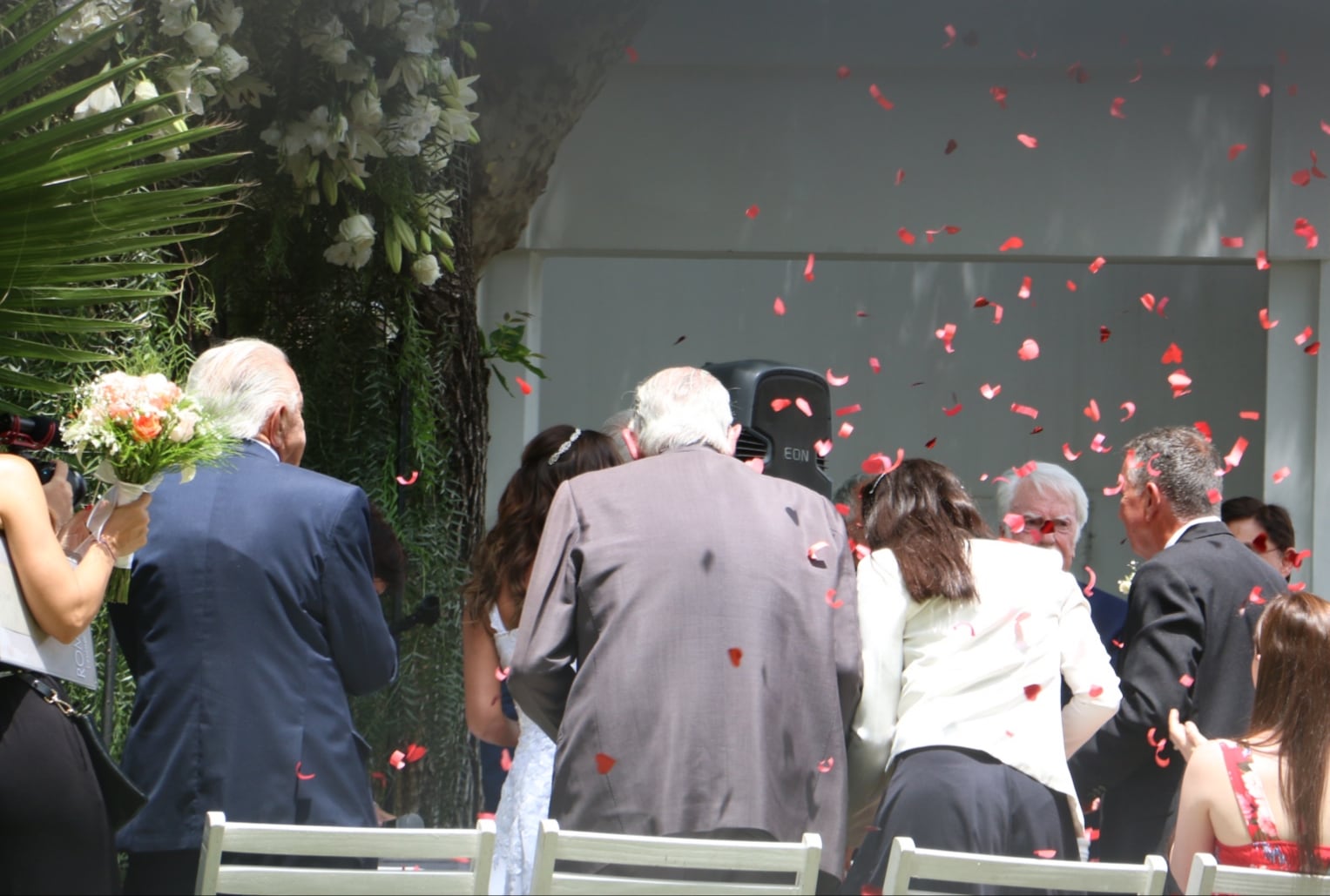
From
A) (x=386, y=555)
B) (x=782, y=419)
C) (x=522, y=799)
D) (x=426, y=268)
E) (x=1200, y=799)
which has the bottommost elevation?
(x=522, y=799)

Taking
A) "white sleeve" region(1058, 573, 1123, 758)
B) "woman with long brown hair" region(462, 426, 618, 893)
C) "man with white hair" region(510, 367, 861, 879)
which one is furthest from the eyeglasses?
"man with white hair" region(510, 367, 861, 879)

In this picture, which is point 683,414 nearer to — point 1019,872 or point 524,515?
point 524,515

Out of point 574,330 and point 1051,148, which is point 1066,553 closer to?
point 1051,148

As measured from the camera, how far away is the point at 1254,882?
8.16 feet

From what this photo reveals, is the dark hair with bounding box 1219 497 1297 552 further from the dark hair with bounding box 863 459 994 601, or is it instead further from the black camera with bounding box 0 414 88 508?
the black camera with bounding box 0 414 88 508

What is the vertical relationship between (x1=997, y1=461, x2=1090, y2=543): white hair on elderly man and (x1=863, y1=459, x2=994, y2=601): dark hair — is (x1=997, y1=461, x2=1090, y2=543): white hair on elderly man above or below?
above

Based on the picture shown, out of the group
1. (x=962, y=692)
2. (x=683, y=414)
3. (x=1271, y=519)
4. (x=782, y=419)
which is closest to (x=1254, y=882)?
(x=962, y=692)

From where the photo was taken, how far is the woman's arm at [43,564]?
8.23 ft

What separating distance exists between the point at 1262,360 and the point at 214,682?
7.40m

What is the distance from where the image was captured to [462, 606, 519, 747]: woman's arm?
3.64 meters

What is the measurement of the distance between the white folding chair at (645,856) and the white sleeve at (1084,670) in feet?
3.27

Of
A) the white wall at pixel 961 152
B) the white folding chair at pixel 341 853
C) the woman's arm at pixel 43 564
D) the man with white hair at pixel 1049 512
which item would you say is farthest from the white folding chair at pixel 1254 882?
the white wall at pixel 961 152

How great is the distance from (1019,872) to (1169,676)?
1.11m

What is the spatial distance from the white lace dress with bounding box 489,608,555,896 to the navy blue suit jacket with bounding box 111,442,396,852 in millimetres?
642
